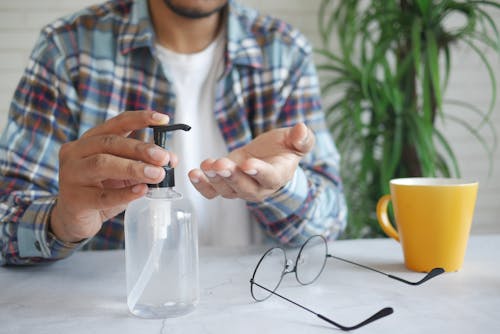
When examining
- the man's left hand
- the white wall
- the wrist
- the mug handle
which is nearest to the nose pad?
the man's left hand

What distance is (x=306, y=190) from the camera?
970 millimetres

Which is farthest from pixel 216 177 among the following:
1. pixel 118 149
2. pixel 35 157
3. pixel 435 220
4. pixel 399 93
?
pixel 399 93

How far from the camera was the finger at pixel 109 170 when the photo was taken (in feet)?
1.89

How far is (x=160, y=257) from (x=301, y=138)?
0.24 meters

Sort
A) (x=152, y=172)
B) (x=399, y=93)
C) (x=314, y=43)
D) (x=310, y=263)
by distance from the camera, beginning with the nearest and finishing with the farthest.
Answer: (x=152, y=172) → (x=310, y=263) → (x=399, y=93) → (x=314, y=43)

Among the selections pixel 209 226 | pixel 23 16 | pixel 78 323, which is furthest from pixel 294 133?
pixel 23 16

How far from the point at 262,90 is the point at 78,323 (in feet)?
2.56

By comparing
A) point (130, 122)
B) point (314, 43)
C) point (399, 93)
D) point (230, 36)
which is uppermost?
point (314, 43)

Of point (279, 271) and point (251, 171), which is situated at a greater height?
point (251, 171)

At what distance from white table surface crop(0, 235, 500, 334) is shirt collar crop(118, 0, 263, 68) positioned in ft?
1.71

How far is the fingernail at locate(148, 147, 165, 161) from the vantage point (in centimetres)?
57

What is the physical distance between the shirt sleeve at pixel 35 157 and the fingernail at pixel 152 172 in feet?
1.13

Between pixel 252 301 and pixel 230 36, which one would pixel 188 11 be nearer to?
pixel 230 36

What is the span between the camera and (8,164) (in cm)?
105
